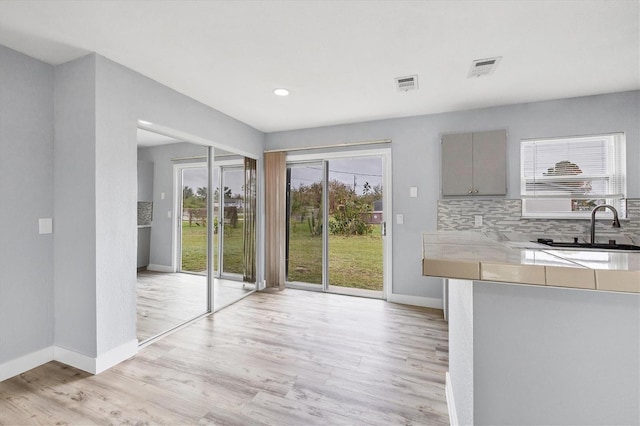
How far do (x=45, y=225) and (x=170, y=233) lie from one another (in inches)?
37.6

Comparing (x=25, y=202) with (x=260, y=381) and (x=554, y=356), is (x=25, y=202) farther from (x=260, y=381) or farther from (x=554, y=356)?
(x=554, y=356)

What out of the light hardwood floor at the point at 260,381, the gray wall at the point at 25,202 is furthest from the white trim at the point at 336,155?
the gray wall at the point at 25,202

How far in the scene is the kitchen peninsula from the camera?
0.78 m

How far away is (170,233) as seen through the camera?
302cm

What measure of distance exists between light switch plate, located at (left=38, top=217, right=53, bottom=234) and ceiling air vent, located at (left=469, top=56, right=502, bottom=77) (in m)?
3.73

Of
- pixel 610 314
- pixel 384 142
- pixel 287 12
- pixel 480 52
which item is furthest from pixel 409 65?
pixel 610 314

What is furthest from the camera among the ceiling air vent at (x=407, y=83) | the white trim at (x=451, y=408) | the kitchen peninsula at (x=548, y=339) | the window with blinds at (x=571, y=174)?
the window with blinds at (x=571, y=174)

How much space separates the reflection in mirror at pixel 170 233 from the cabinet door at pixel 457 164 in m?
2.90

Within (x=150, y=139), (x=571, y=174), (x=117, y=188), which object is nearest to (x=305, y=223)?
(x=150, y=139)

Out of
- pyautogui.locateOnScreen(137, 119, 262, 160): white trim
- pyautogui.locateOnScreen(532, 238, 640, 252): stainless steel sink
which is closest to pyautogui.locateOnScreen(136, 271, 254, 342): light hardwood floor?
pyautogui.locateOnScreen(137, 119, 262, 160): white trim

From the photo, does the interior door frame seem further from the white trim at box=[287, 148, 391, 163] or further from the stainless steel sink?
the stainless steel sink

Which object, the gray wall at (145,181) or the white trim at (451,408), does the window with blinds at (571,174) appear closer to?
the white trim at (451,408)

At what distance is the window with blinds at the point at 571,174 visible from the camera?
307 centimetres

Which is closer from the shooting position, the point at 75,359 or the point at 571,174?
the point at 75,359
